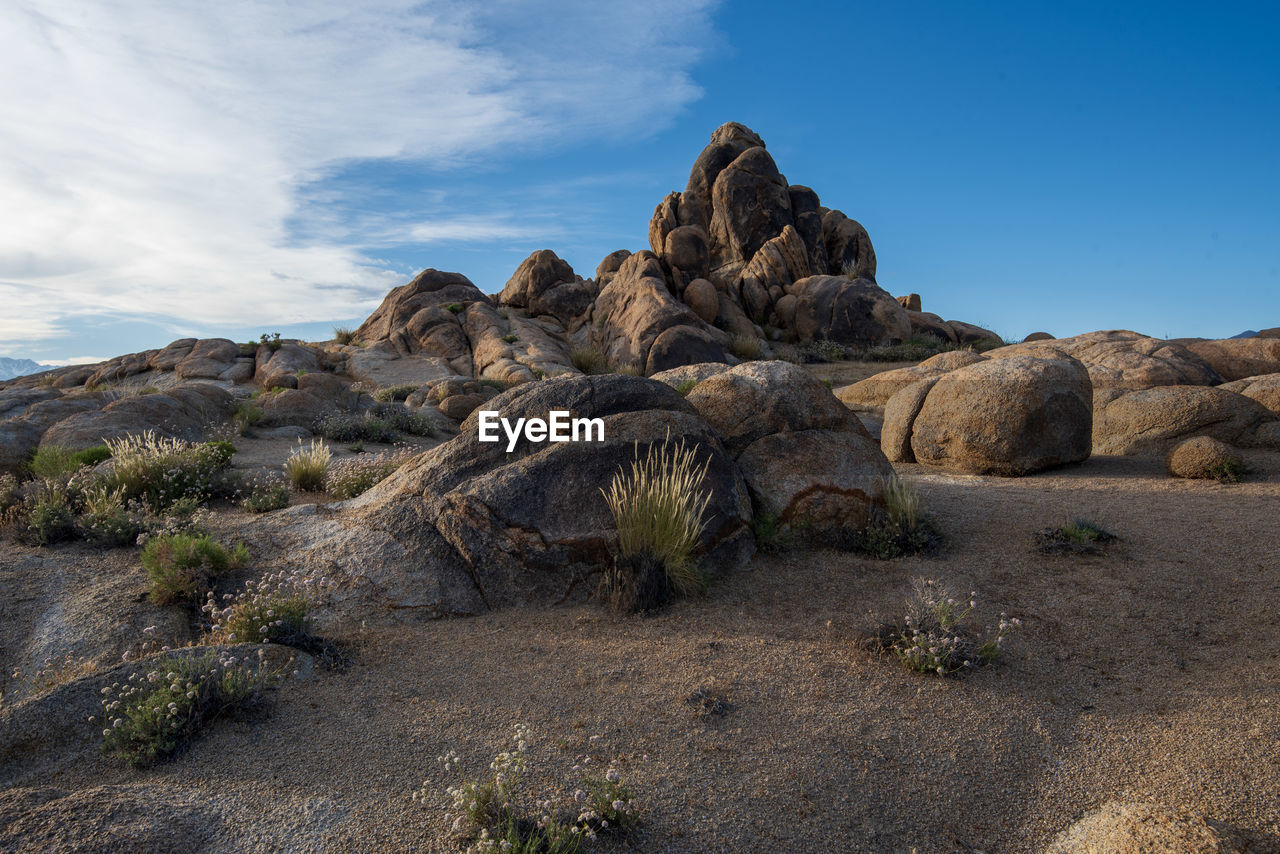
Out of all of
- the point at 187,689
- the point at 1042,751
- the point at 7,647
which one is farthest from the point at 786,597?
the point at 7,647

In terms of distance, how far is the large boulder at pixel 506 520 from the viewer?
6.53 metres

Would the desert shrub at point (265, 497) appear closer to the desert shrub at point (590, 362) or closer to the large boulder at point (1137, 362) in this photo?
the large boulder at point (1137, 362)

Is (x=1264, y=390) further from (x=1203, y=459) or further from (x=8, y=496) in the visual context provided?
(x=8, y=496)

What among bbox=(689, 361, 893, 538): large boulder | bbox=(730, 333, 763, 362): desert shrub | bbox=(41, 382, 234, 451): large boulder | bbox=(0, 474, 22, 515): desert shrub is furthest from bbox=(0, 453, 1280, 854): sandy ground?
bbox=(730, 333, 763, 362): desert shrub

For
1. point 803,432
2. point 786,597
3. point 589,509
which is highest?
point 803,432

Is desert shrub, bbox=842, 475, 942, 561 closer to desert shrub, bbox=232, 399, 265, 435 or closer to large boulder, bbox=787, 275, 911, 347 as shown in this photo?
desert shrub, bbox=232, 399, 265, 435

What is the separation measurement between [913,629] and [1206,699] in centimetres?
186

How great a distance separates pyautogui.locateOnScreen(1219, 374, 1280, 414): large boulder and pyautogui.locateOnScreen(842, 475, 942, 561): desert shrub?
7420 millimetres

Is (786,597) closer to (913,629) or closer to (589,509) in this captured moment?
(913,629)

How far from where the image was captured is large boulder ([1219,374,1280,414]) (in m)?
11.3

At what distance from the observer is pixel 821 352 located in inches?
1205

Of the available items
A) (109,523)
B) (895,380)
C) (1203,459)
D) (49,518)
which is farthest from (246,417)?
(1203,459)

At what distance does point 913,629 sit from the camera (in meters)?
5.41

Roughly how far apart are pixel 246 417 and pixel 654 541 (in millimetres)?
13500
